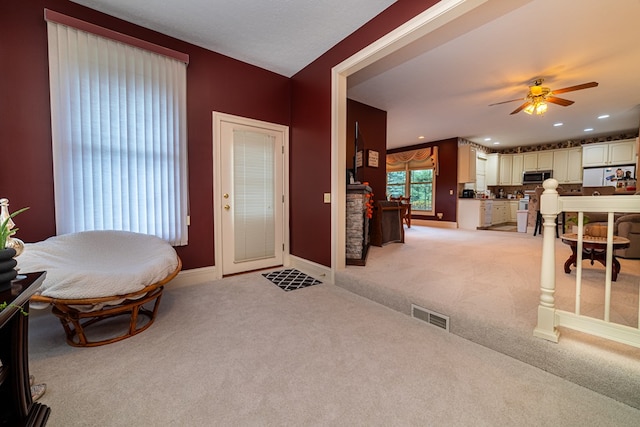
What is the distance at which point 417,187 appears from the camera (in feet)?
27.3

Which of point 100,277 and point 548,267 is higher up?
point 548,267

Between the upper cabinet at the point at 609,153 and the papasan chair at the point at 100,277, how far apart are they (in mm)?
9898

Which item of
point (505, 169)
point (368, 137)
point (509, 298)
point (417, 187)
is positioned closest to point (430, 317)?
point (509, 298)

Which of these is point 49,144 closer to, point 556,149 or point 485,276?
point 485,276

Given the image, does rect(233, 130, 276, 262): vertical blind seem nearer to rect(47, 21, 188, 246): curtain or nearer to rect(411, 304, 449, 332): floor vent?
rect(47, 21, 188, 246): curtain

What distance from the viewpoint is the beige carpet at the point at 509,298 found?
4.57 ft

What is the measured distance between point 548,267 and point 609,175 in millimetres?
7937

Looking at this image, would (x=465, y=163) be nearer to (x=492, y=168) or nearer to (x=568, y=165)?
(x=492, y=168)

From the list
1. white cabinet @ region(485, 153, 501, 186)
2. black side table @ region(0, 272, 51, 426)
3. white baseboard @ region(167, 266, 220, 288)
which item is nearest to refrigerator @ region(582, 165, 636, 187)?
white cabinet @ region(485, 153, 501, 186)

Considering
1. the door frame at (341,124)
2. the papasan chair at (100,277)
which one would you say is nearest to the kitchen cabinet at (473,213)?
the door frame at (341,124)

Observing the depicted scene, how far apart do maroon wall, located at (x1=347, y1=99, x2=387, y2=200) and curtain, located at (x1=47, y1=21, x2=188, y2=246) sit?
2.76 m

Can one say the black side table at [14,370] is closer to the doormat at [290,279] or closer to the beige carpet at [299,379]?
the beige carpet at [299,379]

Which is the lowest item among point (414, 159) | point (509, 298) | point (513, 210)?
point (509, 298)

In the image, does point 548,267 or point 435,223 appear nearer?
point 548,267
